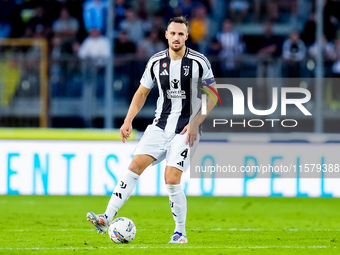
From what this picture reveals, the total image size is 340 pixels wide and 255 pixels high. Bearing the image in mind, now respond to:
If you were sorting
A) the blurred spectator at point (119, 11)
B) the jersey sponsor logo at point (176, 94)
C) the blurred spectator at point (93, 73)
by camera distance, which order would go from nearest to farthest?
the jersey sponsor logo at point (176, 94)
the blurred spectator at point (93, 73)
the blurred spectator at point (119, 11)

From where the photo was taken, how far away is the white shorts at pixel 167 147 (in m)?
6.78

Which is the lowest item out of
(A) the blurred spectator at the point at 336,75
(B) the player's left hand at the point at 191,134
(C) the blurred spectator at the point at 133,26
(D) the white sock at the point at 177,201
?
(D) the white sock at the point at 177,201

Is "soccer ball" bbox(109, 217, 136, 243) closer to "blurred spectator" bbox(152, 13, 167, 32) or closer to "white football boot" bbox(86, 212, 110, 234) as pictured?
"white football boot" bbox(86, 212, 110, 234)

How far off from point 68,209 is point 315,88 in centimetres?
430

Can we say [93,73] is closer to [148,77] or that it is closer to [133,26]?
[133,26]

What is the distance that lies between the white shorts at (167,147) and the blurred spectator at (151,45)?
5.86 meters

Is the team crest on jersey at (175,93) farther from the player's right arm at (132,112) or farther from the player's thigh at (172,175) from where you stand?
the player's thigh at (172,175)

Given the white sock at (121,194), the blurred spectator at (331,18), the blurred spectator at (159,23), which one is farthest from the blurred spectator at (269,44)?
the white sock at (121,194)

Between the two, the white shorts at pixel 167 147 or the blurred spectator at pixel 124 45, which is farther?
the blurred spectator at pixel 124 45

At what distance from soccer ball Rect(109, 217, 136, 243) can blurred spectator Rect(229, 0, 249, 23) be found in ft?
27.1

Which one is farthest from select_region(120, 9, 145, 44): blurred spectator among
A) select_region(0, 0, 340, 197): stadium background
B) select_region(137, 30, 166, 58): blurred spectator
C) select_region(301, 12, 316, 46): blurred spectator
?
select_region(301, 12, 316, 46): blurred spectator

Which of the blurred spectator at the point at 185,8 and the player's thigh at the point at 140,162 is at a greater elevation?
the blurred spectator at the point at 185,8

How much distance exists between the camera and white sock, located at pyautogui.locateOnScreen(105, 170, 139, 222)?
675 centimetres

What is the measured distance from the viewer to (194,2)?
14.2 metres
